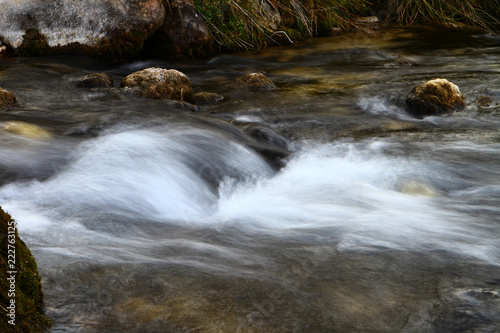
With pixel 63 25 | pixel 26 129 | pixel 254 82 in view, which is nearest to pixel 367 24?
pixel 254 82

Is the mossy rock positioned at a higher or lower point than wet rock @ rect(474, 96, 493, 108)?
higher

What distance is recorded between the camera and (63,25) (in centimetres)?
696

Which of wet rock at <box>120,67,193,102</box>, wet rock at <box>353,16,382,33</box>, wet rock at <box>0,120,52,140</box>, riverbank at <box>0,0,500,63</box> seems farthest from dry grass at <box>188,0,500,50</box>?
wet rock at <box>0,120,52,140</box>

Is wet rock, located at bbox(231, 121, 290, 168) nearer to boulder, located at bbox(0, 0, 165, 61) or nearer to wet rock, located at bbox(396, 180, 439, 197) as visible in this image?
wet rock, located at bbox(396, 180, 439, 197)

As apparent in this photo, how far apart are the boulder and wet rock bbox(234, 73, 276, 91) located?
176 cm

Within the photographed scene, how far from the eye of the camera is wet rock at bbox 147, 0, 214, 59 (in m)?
7.54

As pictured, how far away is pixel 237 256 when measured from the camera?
8.41 ft

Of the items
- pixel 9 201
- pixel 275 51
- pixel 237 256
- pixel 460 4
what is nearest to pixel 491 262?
pixel 237 256

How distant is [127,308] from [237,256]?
2.38 feet

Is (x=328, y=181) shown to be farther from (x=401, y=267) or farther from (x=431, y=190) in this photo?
(x=401, y=267)

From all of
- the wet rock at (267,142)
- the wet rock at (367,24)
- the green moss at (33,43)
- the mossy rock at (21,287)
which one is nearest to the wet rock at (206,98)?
the wet rock at (267,142)

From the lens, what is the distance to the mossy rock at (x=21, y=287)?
64.6 inches

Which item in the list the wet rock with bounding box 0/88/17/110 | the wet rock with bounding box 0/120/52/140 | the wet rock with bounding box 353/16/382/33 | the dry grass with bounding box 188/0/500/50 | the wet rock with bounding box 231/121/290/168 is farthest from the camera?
the wet rock with bounding box 353/16/382/33

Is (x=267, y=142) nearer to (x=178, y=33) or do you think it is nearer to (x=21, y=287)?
(x=21, y=287)
